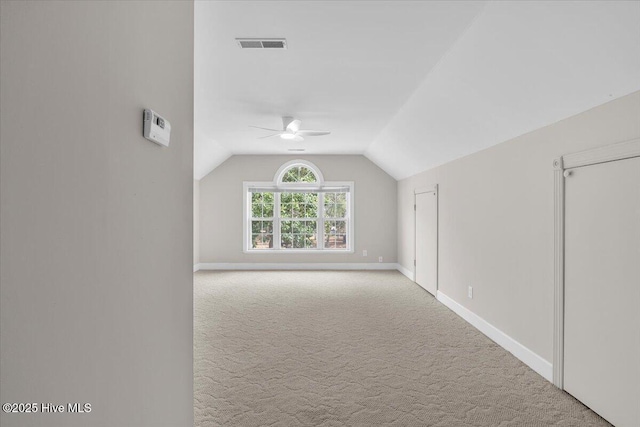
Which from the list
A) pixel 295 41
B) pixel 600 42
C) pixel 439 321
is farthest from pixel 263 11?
pixel 439 321

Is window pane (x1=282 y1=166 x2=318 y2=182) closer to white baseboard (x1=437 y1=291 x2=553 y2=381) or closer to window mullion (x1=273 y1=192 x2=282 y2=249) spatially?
window mullion (x1=273 y1=192 x2=282 y2=249)

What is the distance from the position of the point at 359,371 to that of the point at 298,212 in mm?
5610

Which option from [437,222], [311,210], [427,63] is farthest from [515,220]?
[311,210]

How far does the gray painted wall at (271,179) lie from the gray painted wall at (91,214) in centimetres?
676

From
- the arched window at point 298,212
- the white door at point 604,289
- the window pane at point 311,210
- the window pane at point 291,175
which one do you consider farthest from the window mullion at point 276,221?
the white door at point 604,289

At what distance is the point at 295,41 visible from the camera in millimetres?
2902

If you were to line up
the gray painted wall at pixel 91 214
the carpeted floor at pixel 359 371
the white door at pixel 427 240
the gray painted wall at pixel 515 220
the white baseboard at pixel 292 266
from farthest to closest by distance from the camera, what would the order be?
the white baseboard at pixel 292 266
the white door at pixel 427 240
the gray painted wall at pixel 515 220
the carpeted floor at pixel 359 371
the gray painted wall at pixel 91 214

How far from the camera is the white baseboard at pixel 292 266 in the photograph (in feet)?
26.9

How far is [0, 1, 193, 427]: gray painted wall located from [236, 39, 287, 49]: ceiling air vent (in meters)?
1.43

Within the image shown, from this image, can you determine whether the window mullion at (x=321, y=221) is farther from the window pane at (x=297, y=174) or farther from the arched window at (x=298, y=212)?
the window pane at (x=297, y=174)

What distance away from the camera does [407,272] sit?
7.34m

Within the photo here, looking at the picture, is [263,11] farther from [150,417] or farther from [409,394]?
[409,394]

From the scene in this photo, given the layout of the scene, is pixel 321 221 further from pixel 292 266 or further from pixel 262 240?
pixel 262 240

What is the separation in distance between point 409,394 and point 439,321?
6.40 feet
